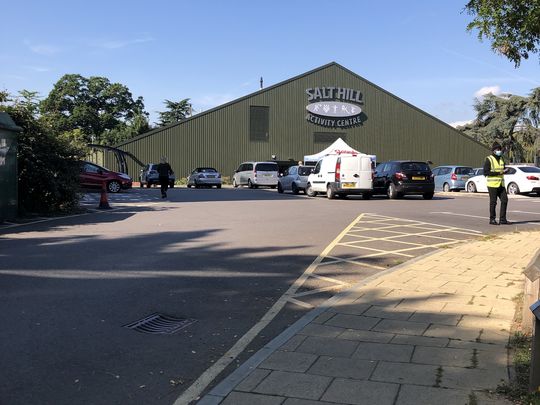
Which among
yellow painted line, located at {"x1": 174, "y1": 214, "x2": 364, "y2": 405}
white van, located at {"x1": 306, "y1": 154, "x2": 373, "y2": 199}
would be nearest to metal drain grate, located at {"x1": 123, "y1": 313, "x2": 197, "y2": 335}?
yellow painted line, located at {"x1": 174, "y1": 214, "x2": 364, "y2": 405}

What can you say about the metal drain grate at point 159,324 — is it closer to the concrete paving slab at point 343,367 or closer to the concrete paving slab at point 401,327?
the concrete paving slab at point 343,367

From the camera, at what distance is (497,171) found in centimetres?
1236

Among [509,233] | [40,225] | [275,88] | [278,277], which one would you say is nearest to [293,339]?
[278,277]

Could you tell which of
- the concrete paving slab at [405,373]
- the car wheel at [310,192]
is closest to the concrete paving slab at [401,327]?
the concrete paving slab at [405,373]

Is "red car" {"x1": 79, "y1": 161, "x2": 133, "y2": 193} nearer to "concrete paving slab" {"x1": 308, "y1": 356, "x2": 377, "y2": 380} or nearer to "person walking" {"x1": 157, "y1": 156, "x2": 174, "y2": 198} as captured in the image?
"person walking" {"x1": 157, "y1": 156, "x2": 174, "y2": 198}

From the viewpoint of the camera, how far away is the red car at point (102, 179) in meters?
25.5

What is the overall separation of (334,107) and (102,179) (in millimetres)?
26972

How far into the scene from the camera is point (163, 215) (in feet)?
47.1

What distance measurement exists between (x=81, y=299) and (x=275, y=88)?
4232 cm

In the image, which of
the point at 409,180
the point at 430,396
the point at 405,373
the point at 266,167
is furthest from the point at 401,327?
the point at 266,167

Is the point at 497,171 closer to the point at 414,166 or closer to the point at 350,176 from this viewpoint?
the point at 350,176

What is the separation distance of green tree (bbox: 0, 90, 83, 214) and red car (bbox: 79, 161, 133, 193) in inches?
418

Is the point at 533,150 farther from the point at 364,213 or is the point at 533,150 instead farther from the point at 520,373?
the point at 520,373

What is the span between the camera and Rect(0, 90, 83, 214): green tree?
14.0 meters
